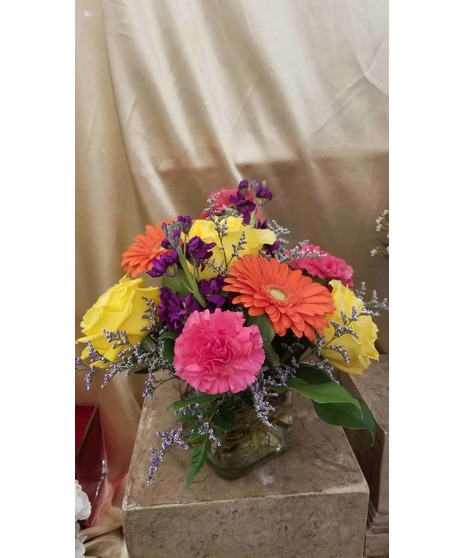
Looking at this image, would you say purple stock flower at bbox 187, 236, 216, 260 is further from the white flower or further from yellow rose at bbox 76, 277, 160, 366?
the white flower

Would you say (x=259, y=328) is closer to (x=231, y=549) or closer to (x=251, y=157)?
(x=231, y=549)

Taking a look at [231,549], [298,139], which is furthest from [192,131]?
[231,549]

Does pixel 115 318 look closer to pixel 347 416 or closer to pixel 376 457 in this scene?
pixel 347 416

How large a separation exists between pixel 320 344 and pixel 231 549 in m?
0.37

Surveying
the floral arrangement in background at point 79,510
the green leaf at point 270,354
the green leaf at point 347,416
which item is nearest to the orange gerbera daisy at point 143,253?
the green leaf at point 270,354

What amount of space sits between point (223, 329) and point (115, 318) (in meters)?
0.17

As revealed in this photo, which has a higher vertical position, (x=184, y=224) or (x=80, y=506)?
(x=184, y=224)

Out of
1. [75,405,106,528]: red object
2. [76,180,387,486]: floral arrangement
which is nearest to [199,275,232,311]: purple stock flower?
[76,180,387,486]: floral arrangement

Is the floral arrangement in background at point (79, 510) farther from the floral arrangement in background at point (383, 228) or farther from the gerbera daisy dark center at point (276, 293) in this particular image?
the floral arrangement in background at point (383, 228)

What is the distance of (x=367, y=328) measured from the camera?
2.12ft

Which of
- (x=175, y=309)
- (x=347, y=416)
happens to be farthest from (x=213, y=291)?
(x=347, y=416)

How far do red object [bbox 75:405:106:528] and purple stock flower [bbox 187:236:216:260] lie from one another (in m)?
0.71

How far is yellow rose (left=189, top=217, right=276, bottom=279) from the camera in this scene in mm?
646

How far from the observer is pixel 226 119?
3.49ft
